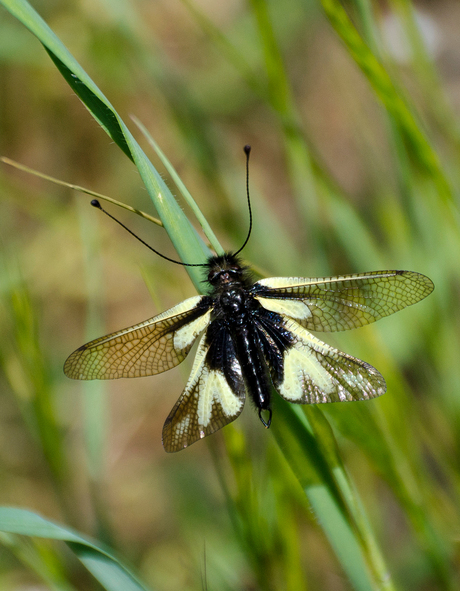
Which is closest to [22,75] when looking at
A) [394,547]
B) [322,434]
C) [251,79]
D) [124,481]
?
[251,79]

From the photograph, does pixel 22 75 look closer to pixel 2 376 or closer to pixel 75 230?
pixel 75 230

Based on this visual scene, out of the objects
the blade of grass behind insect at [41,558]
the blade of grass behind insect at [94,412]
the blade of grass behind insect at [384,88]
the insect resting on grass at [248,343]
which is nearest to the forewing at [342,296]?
the insect resting on grass at [248,343]

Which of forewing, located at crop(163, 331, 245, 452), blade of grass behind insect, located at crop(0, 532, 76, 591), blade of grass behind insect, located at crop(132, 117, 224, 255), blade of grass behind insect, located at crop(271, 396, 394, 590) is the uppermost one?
blade of grass behind insect, located at crop(132, 117, 224, 255)

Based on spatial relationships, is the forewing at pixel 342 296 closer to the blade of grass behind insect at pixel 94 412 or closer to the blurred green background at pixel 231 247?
the blurred green background at pixel 231 247

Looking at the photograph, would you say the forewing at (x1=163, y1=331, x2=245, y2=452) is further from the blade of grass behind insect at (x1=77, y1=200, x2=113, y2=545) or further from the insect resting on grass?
the blade of grass behind insect at (x1=77, y1=200, x2=113, y2=545)

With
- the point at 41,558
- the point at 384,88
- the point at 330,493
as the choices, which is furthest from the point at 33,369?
the point at 384,88

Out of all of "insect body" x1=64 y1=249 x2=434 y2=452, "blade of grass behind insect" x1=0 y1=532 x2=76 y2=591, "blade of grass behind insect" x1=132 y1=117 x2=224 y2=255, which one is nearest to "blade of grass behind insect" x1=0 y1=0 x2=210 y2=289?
"blade of grass behind insect" x1=132 y1=117 x2=224 y2=255
